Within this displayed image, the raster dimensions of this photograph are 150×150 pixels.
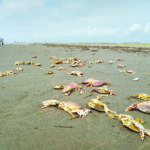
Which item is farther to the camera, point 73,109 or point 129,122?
point 73,109

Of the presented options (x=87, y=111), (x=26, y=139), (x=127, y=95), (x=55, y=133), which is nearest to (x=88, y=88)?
(x=127, y=95)

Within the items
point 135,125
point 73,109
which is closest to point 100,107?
point 73,109

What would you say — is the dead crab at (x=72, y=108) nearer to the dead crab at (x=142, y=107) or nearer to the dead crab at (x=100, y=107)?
the dead crab at (x=100, y=107)

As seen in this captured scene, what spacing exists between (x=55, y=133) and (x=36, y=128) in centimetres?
25

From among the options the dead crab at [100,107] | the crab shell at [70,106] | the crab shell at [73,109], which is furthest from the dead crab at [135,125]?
the crab shell at [70,106]

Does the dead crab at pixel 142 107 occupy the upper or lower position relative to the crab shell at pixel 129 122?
upper

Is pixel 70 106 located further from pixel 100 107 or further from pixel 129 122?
pixel 129 122

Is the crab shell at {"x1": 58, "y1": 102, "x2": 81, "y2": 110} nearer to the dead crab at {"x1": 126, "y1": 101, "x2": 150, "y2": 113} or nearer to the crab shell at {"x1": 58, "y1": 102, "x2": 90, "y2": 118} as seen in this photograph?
the crab shell at {"x1": 58, "y1": 102, "x2": 90, "y2": 118}

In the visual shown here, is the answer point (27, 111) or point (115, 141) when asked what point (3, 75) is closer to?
point (27, 111)

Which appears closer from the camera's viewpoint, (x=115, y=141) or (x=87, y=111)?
(x=115, y=141)

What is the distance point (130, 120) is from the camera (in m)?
1.49

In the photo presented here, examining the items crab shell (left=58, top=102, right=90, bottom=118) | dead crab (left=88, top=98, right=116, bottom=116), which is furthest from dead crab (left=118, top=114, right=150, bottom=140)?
crab shell (left=58, top=102, right=90, bottom=118)

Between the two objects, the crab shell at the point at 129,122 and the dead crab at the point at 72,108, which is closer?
Result: the crab shell at the point at 129,122

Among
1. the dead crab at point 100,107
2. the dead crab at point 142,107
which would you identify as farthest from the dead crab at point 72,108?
the dead crab at point 142,107
